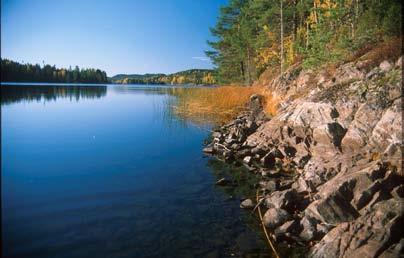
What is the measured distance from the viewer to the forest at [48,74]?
98.6m

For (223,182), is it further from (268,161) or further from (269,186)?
(268,161)

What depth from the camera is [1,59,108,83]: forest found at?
98.6 metres

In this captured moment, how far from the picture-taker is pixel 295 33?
89.9ft

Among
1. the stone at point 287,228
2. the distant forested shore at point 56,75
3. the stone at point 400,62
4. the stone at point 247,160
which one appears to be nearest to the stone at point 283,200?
the stone at point 287,228

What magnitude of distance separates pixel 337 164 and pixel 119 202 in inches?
Answer: 220

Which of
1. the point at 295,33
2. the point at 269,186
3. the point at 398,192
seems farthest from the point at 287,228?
the point at 295,33

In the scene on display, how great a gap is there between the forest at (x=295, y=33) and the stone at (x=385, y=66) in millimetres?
1539

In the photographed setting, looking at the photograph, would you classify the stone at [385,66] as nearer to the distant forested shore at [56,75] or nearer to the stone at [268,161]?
the stone at [268,161]

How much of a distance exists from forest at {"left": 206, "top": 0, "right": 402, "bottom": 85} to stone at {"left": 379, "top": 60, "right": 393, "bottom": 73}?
1.54m

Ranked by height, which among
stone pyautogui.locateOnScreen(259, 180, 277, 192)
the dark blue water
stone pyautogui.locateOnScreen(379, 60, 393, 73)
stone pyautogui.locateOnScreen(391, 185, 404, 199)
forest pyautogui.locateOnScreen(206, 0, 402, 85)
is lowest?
the dark blue water

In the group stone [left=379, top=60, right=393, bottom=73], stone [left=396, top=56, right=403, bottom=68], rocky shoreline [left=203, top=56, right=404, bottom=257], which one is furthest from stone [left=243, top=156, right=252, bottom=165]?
stone [left=396, top=56, right=403, bottom=68]

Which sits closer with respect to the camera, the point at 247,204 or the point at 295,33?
the point at 247,204

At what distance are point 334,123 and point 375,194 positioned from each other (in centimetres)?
394

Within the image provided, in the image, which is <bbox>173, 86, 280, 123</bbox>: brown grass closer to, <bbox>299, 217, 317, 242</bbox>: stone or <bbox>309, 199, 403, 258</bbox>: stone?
<bbox>299, 217, 317, 242</bbox>: stone
